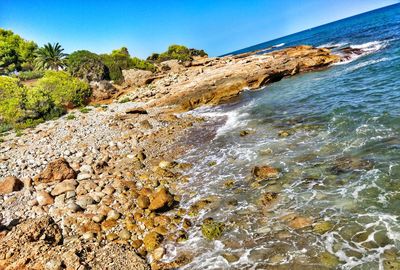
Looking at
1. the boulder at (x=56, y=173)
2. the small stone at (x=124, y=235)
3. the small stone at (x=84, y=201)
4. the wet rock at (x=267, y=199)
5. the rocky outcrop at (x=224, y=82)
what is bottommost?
the wet rock at (x=267, y=199)

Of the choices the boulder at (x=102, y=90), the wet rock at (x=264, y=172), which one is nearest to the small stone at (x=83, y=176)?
the wet rock at (x=264, y=172)

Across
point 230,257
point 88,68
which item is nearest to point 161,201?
point 230,257

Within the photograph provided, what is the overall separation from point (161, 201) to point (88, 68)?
42.1 m

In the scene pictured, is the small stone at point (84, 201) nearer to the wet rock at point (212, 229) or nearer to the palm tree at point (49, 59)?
the wet rock at point (212, 229)

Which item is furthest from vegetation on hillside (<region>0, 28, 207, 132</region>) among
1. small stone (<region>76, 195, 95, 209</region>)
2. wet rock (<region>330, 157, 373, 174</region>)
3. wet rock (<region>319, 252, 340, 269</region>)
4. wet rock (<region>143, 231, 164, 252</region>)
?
wet rock (<region>319, 252, 340, 269</region>)

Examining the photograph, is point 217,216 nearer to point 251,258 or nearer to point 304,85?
point 251,258

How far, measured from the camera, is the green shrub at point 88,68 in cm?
4766

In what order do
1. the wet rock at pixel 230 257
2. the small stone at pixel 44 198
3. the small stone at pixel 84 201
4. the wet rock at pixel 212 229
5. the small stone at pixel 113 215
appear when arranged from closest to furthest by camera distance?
the wet rock at pixel 230 257, the wet rock at pixel 212 229, the small stone at pixel 113 215, the small stone at pixel 84 201, the small stone at pixel 44 198

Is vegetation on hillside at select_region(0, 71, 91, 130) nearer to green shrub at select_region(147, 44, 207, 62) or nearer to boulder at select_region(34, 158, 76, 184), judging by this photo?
boulder at select_region(34, 158, 76, 184)

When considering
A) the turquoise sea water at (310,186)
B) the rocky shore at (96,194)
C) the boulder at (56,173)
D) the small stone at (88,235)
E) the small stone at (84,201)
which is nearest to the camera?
the turquoise sea water at (310,186)

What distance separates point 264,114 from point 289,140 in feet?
23.5

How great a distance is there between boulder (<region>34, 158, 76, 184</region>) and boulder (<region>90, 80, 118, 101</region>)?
26803 mm

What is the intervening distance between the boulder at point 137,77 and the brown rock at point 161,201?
36947mm

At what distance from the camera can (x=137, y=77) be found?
49.9m
